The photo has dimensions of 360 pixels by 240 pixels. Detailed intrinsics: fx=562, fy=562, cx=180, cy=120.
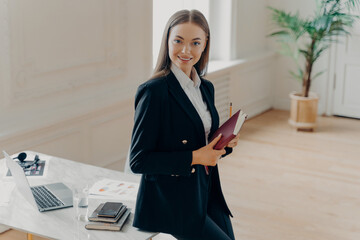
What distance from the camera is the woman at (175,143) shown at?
7.25ft

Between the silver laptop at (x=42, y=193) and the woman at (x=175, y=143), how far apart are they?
48cm

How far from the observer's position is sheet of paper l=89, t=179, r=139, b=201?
269cm

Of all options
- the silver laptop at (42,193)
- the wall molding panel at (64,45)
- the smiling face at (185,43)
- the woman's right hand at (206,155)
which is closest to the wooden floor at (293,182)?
the wall molding panel at (64,45)

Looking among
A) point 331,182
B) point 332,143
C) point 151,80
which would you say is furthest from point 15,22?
point 332,143

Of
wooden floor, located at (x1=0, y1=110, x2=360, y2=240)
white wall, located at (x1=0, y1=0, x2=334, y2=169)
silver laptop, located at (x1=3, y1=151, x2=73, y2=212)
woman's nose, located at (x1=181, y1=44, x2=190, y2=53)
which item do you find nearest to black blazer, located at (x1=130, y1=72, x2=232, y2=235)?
woman's nose, located at (x1=181, y1=44, x2=190, y2=53)

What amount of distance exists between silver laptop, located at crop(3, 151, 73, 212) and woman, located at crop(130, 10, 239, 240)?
0.48 meters

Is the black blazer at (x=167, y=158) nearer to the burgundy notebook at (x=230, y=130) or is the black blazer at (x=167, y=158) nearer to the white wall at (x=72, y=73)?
the burgundy notebook at (x=230, y=130)

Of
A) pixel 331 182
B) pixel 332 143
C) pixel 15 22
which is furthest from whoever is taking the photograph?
pixel 332 143

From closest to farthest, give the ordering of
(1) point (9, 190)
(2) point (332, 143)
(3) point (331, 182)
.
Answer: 1. (1) point (9, 190)
2. (3) point (331, 182)
3. (2) point (332, 143)

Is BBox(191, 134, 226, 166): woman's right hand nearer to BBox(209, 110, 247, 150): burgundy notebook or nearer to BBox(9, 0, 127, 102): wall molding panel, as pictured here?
BBox(209, 110, 247, 150): burgundy notebook

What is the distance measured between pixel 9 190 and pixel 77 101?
71.2 inches

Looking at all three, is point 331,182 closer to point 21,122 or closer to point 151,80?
point 21,122

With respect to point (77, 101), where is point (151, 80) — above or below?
above

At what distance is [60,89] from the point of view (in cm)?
434
